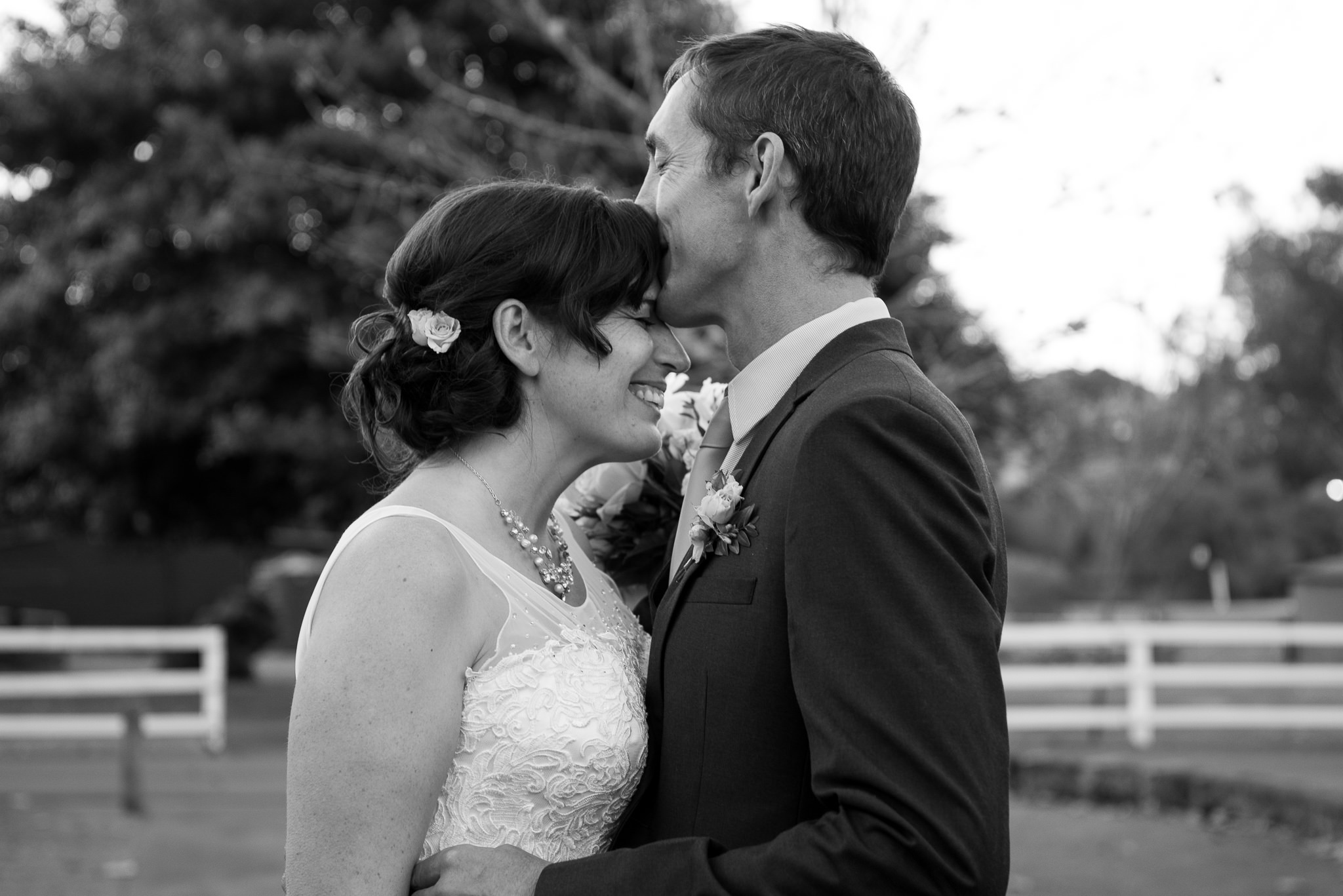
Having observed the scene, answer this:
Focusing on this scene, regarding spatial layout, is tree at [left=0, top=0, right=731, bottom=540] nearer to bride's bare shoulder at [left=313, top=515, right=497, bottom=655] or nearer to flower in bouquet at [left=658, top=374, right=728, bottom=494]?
flower in bouquet at [left=658, top=374, right=728, bottom=494]

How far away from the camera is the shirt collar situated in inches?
98.3

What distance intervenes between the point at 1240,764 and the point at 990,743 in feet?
34.9

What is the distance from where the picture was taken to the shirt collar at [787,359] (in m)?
2.50

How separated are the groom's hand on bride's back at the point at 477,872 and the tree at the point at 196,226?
8.35 metres

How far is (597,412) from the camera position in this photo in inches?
109

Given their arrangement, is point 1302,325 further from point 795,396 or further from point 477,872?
point 477,872

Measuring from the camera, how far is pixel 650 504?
345 centimetres

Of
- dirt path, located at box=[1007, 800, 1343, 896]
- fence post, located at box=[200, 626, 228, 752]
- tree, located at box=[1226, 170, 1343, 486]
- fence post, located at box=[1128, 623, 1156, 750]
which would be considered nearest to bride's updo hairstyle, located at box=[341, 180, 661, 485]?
dirt path, located at box=[1007, 800, 1343, 896]

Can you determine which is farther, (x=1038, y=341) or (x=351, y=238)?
(x=351, y=238)

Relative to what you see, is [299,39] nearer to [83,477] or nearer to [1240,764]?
[83,477]

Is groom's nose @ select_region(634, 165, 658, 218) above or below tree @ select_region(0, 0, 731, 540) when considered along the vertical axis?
above

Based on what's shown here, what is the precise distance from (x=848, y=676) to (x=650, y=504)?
A: 1517mm

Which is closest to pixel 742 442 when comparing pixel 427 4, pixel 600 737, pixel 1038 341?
pixel 600 737

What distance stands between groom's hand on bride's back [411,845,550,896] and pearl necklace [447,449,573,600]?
2.05ft
